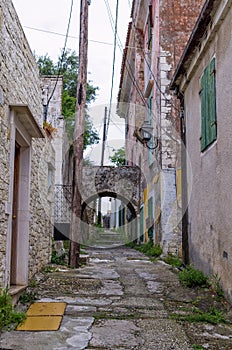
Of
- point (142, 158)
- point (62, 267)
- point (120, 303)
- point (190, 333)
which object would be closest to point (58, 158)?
point (142, 158)

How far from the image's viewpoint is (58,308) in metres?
5.02

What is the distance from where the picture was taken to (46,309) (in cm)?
495

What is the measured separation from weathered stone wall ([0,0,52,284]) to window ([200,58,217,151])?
2.57m

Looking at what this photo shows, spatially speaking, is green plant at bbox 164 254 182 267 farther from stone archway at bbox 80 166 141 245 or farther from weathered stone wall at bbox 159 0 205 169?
stone archway at bbox 80 166 141 245

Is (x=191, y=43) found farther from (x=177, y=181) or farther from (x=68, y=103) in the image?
(x=68, y=103)

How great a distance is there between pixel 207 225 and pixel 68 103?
1516cm

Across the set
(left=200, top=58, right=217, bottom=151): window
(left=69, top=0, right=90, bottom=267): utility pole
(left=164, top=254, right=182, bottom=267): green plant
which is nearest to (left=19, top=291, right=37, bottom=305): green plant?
(left=200, top=58, right=217, bottom=151): window

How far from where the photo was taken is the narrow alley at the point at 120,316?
3719 millimetres

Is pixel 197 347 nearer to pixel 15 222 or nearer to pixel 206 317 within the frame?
pixel 206 317

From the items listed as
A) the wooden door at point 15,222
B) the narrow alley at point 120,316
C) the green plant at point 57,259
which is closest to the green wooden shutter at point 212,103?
the narrow alley at point 120,316

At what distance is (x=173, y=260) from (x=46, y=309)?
18.0ft

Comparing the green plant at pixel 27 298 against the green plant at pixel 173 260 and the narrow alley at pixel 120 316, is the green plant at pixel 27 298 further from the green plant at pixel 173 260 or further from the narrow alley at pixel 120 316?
the green plant at pixel 173 260

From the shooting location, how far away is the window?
5944mm

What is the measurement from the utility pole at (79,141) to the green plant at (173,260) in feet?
7.04
